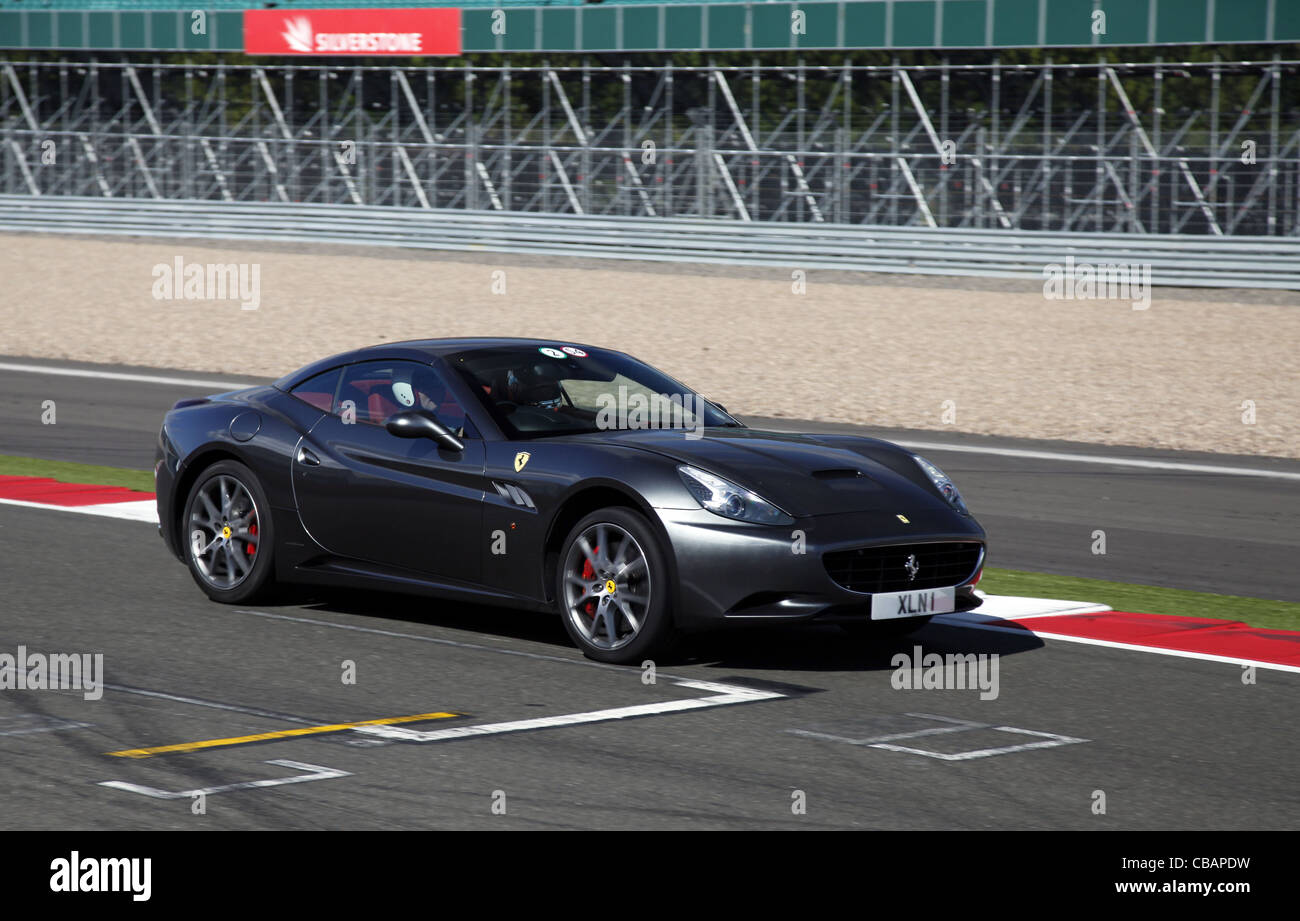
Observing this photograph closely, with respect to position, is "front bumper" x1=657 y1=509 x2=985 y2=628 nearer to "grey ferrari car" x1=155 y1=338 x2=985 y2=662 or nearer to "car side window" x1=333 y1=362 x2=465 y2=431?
"grey ferrari car" x1=155 y1=338 x2=985 y2=662

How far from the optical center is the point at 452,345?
29.6ft

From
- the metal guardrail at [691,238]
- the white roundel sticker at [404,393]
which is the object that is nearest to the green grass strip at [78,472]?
the white roundel sticker at [404,393]

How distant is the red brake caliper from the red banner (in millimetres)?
35723

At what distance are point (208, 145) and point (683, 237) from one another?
450 inches

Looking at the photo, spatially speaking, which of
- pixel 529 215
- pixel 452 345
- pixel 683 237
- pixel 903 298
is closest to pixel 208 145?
pixel 529 215

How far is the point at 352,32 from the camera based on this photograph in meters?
43.2

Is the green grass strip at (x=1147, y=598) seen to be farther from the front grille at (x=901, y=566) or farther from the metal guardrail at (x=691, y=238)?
the metal guardrail at (x=691, y=238)

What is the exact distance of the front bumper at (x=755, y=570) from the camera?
25.0 ft

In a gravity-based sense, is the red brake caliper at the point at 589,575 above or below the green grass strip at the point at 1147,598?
above

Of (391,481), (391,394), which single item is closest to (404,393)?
(391,394)

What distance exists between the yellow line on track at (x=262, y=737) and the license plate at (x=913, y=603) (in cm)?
184

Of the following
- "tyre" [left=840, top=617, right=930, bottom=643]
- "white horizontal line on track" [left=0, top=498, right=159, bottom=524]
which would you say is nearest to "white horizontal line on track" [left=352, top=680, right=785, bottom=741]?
"tyre" [left=840, top=617, right=930, bottom=643]

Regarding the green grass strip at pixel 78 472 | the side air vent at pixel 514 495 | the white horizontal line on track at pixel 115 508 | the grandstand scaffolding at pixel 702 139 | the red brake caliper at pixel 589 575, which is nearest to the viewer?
the red brake caliper at pixel 589 575
